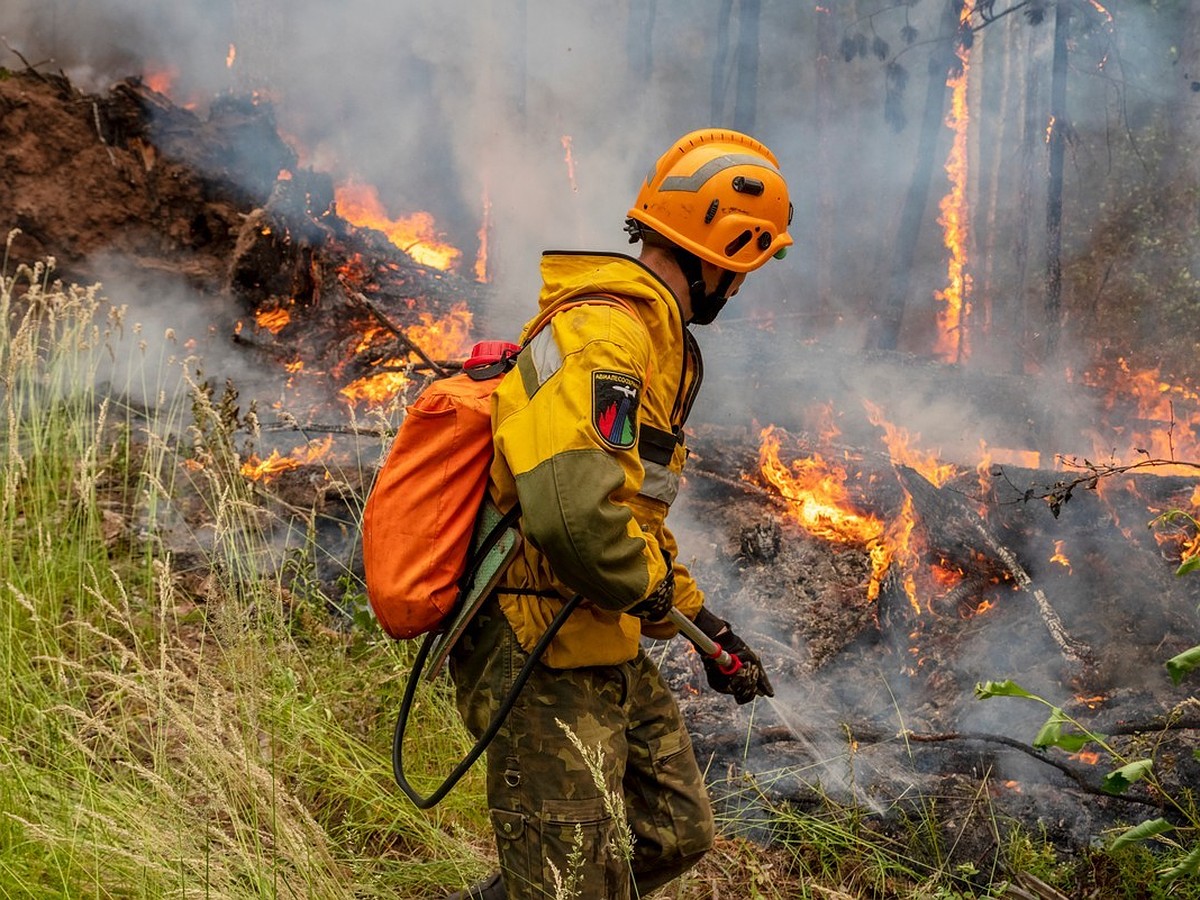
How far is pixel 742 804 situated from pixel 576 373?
2192 millimetres

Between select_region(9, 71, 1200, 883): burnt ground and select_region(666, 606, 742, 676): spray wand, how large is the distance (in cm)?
82

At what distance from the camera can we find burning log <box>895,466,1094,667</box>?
4.65 metres

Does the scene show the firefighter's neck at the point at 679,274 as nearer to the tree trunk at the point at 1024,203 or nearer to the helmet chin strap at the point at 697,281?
the helmet chin strap at the point at 697,281

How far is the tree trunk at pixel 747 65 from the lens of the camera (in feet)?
39.0

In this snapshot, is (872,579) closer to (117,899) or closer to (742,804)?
(742,804)

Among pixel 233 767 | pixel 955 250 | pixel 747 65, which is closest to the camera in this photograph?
pixel 233 767

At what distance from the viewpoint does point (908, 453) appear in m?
6.11

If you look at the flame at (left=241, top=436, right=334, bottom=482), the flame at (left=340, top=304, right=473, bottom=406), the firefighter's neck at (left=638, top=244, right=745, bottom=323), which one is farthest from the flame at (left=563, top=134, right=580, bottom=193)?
the firefighter's neck at (left=638, top=244, right=745, bottom=323)

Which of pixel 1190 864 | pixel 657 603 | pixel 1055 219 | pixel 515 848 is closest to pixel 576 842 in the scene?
pixel 515 848

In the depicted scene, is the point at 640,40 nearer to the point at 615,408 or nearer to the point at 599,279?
the point at 599,279

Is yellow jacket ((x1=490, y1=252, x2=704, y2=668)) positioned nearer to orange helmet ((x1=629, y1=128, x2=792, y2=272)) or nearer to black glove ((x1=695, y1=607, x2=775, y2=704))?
orange helmet ((x1=629, y1=128, x2=792, y2=272))

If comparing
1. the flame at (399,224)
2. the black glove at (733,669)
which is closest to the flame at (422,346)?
the flame at (399,224)

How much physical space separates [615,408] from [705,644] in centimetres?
93

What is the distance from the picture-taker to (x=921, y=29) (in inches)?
446
